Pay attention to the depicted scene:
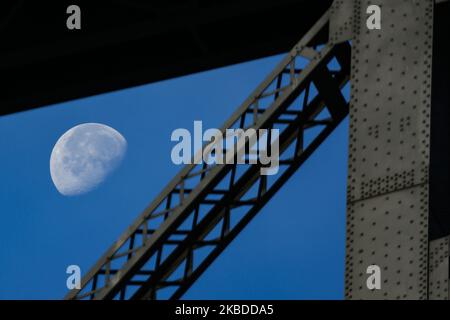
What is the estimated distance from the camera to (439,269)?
44.4 feet

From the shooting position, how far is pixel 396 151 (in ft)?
47.5

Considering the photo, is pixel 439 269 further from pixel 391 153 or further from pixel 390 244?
pixel 391 153

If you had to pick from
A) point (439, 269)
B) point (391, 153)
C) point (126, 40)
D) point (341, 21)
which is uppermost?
point (126, 40)

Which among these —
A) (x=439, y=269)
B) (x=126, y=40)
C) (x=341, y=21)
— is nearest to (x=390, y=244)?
(x=439, y=269)

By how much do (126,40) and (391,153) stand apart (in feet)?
23.9

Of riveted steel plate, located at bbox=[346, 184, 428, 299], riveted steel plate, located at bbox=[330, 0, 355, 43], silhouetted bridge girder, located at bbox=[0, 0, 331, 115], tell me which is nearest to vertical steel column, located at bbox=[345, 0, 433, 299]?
riveted steel plate, located at bbox=[346, 184, 428, 299]

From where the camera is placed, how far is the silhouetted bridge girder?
20.0 meters

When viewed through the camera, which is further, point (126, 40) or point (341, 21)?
point (126, 40)

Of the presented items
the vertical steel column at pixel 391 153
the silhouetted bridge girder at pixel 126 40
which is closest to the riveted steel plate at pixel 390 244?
the vertical steel column at pixel 391 153

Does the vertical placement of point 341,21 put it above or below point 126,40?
below

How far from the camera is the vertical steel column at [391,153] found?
1381 centimetres
